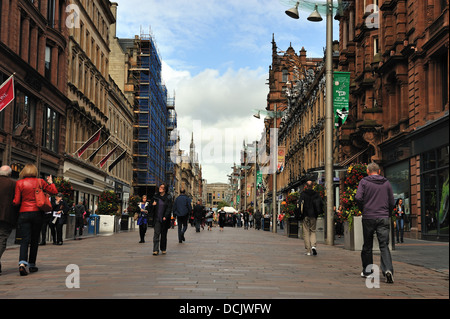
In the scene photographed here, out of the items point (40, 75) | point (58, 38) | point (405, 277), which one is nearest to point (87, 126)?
point (58, 38)

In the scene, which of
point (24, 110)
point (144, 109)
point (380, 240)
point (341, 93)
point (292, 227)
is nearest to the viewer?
point (380, 240)

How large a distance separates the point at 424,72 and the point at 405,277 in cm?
1768

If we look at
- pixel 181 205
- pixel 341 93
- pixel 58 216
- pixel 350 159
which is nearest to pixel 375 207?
pixel 181 205

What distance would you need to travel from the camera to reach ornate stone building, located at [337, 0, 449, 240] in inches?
908

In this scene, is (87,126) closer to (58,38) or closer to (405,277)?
(58,38)

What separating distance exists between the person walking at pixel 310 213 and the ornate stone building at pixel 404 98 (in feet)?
22.2

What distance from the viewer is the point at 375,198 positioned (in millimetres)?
8875

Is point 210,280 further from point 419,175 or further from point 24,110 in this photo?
point 24,110

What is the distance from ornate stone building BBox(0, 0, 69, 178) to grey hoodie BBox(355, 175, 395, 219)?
832 inches

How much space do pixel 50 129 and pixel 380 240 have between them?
29.5 metres

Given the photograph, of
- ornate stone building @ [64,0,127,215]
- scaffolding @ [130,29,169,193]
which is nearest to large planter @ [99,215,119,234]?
ornate stone building @ [64,0,127,215]

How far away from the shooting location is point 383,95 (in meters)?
30.1

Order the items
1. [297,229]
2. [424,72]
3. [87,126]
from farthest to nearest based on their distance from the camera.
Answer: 1. [87,126]
2. [297,229]
3. [424,72]

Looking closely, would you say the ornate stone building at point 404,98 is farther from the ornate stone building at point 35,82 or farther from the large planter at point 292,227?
the ornate stone building at point 35,82
